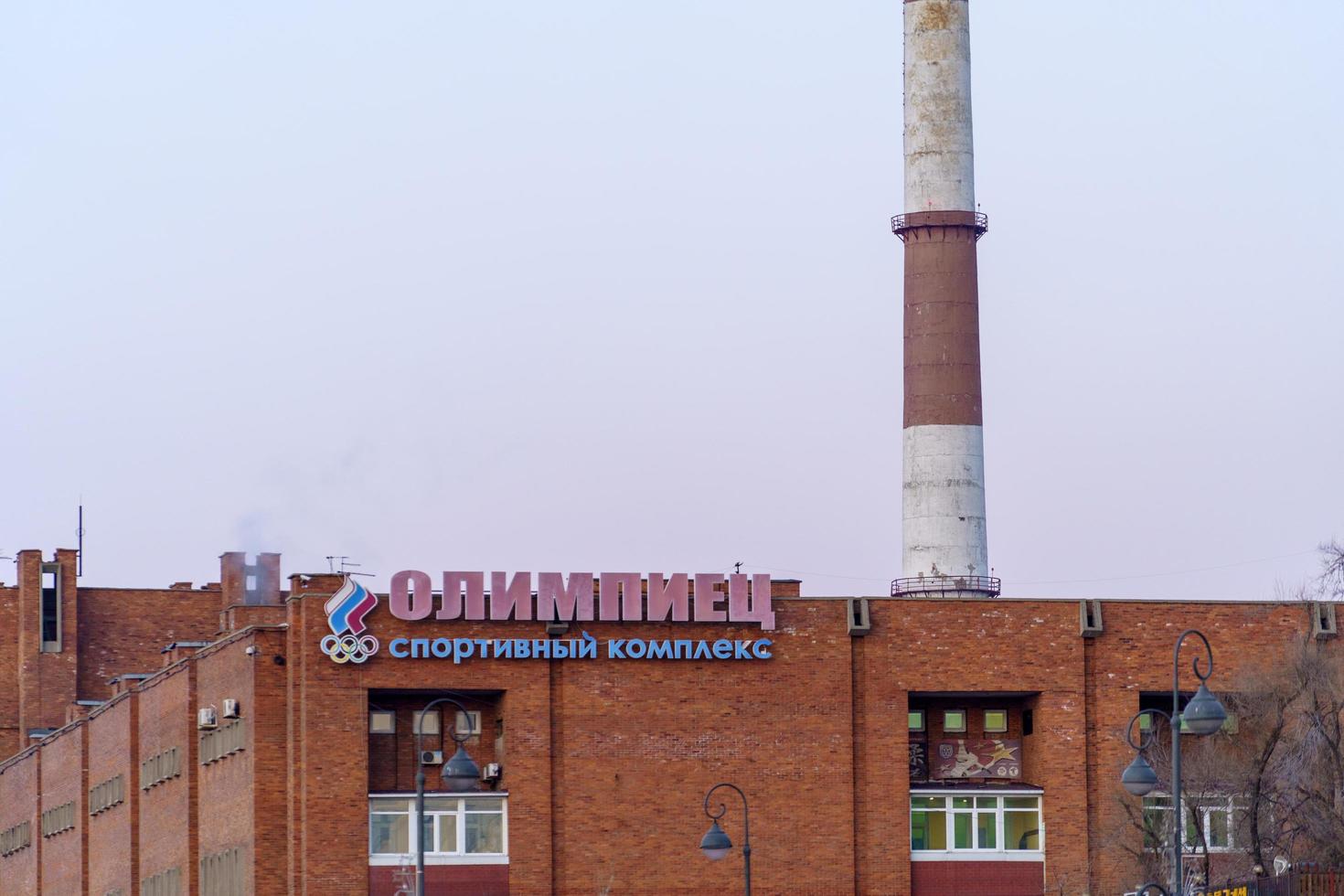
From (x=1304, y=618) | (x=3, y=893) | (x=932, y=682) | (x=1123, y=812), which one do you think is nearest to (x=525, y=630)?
(x=932, y=682)

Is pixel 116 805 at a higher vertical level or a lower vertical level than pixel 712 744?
lower

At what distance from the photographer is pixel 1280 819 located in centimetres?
6712

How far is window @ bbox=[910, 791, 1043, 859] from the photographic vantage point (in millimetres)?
74625

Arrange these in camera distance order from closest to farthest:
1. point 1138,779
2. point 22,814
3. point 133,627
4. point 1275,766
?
point 1138,779
point 1275,766
point 133,627
point 22,814

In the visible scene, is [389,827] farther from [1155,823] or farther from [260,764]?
[1155,823]

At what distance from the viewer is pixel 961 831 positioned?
246 ft

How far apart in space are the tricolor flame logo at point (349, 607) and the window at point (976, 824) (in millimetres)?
15814

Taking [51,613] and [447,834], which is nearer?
[447,834]

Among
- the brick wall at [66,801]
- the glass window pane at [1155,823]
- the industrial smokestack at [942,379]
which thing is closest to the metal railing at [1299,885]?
the glass window pane at [1155,823]

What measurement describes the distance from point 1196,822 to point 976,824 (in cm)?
753

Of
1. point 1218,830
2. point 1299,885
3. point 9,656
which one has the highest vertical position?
point 9,656

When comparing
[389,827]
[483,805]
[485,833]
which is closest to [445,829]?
[485,833]

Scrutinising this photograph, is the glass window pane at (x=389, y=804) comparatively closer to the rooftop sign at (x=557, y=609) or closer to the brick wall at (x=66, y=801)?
the rooftop sign at (x=557, y=609)

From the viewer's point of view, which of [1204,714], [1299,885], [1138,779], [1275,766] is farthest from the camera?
[1275,766]
